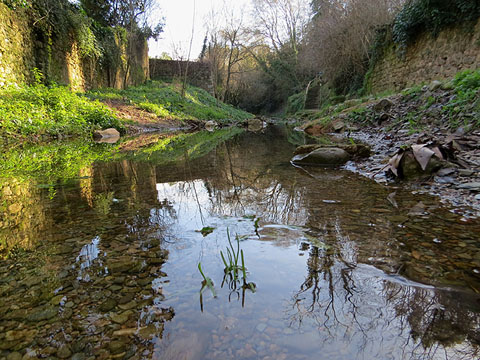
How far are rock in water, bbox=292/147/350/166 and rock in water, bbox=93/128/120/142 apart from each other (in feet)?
21.0

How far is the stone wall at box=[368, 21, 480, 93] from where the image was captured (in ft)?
28.4

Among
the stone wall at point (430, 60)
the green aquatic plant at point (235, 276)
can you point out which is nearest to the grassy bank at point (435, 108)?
the stone wall at point (430, 60)

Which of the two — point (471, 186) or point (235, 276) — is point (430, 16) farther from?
point (235, 276)

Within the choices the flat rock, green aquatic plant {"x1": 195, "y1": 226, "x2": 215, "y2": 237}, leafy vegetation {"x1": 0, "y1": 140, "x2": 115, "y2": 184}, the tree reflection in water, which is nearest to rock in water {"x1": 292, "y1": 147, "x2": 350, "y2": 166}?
the flat rock

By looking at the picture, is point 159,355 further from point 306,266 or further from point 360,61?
point 360,61

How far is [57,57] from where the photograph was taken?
37.7 ft

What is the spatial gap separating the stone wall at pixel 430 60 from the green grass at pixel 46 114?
1075 centimetres

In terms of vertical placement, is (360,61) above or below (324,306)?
above

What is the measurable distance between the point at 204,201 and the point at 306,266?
1.39 m

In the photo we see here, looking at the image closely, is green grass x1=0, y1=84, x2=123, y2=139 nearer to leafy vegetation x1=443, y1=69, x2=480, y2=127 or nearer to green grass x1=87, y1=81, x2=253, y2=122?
green grass x1=87, y1=81, x2=253, y2=122

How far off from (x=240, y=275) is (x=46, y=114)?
28.2ft

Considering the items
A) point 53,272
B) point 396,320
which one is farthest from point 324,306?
point 53,272

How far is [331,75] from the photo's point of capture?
59.2ft

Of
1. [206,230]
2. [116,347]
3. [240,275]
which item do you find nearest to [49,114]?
[206,230]
